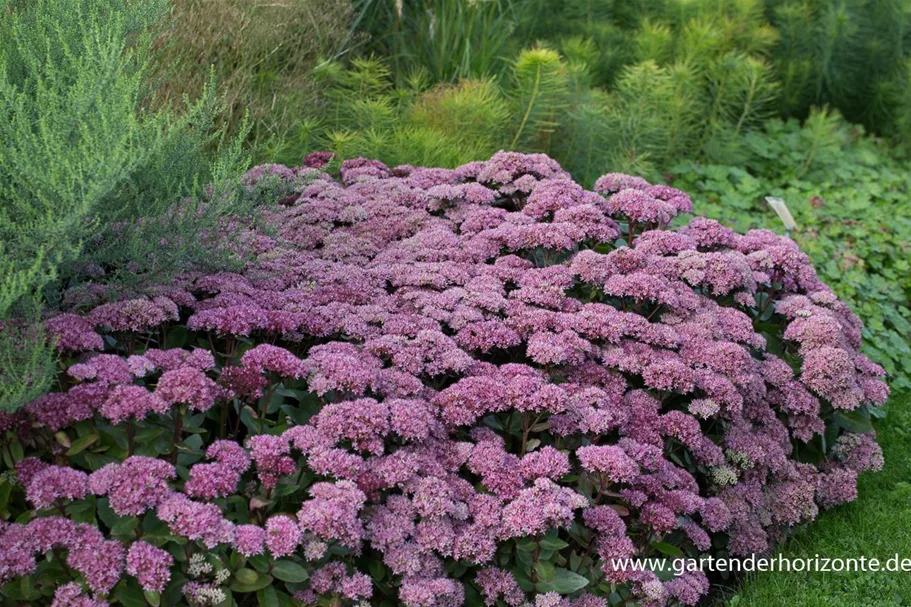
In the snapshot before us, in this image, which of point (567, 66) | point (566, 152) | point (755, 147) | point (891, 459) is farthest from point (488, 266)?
point (755, 147)

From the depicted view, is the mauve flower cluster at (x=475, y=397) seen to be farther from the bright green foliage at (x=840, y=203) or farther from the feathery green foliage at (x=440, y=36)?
the feathery green foliage at (x=440, y=36)

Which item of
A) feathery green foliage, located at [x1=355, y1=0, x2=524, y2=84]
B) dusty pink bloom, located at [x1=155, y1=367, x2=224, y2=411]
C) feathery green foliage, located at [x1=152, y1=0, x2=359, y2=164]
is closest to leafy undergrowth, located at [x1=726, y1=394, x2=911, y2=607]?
dusty pink bloom, located at [x1=155, y1=367, x2=224, y2=411]

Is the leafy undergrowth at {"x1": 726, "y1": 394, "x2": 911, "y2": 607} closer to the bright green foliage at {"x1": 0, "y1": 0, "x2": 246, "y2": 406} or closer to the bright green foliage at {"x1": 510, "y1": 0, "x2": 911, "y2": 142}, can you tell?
A: the bright green foliage at {"x1": 0, "y1": 0, "x2": 246, "y2": 406}

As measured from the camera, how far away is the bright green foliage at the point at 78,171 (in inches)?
101

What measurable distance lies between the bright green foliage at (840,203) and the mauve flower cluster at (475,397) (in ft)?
5.39

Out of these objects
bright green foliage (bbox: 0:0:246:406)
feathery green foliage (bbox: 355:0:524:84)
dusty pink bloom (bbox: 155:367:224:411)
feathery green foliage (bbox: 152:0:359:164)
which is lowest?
feathery green foliage (bbox: 355:0:524:84)

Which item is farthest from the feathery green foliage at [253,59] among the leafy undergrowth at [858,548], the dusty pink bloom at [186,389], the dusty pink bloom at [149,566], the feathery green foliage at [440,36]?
the leafy undergrowth at [858,548]

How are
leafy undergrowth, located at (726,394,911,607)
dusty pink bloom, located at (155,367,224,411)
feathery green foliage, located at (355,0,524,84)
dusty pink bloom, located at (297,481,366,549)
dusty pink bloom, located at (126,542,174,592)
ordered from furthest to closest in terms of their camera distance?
1. feathery green foliage, located at (355,0,524,84)
2. leafy undergrowth, located at (726,394,911,607)
3. dusty pink bloom, located at (155,367,224,411)
4. dusty pink bloom, located at (297,481,366,549)
5. dusty pink bloom, located at (126,542,174,592)

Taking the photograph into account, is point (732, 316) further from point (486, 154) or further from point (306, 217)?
point (486, 154)

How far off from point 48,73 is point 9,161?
36 centimetres

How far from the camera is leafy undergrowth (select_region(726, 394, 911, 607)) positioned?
3273 mm

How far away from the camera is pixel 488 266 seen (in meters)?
3.71

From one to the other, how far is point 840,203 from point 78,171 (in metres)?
5.92

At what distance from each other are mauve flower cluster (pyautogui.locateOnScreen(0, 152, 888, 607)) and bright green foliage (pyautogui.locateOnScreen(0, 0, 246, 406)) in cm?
16
